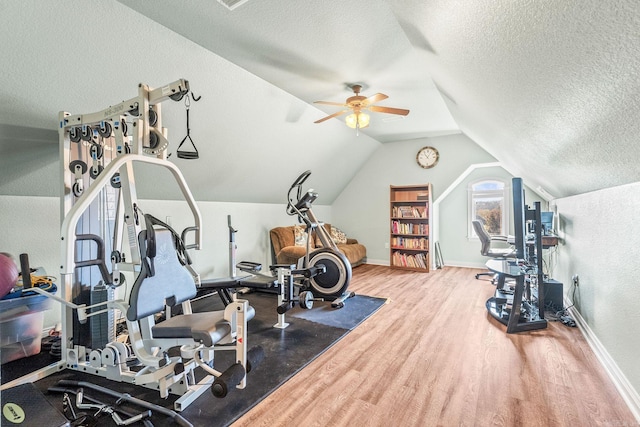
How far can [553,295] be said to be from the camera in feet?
10.6

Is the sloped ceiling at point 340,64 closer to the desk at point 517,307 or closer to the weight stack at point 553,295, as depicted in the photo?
the desk at point 517,307

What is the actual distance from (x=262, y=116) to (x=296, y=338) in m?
2.62

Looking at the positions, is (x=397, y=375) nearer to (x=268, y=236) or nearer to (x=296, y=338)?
(x=296, y=338)

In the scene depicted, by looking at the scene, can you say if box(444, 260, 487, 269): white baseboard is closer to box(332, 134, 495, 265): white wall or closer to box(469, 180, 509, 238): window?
box(469, 180, 509, 238): window

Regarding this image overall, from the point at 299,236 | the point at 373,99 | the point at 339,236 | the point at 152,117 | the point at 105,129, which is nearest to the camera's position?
the point at 152,117

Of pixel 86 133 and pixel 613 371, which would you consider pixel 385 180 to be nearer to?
pixel 613 371

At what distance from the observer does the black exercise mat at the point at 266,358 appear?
5.52 ft

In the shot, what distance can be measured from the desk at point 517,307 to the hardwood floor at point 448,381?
9cm

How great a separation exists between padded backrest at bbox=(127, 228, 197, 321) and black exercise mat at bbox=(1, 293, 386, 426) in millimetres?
612

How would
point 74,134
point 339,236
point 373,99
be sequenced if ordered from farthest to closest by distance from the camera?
point 339,236, point 373,99, point 74,134

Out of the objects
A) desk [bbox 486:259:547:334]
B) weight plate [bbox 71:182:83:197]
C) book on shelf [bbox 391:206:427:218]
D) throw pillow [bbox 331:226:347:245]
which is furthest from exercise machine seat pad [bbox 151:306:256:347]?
book on shelf [bbox 391:206:427:218]

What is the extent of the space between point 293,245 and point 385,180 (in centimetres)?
262

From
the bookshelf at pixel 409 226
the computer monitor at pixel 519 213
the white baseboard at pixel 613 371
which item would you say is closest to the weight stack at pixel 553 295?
the white baseboard at pixel 613 371

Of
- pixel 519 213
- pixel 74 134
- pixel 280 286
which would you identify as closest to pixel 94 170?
pixel 74 134
